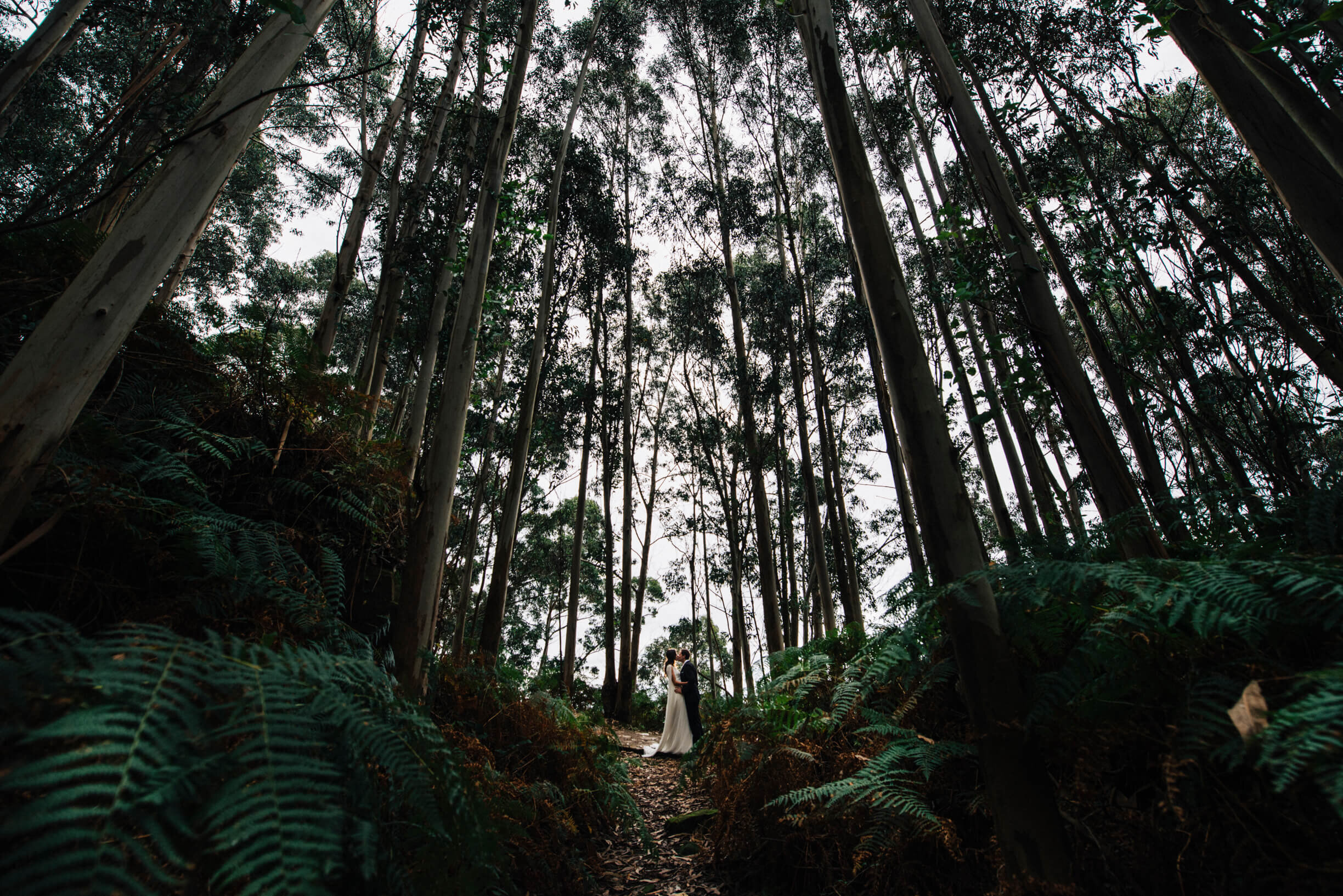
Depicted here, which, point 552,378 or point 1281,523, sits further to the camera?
point 552,378

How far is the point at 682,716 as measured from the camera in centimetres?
683

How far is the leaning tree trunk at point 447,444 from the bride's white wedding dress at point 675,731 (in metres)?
4.69

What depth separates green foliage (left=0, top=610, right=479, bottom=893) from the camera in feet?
2.13

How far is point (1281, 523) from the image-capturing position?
1.64 metres

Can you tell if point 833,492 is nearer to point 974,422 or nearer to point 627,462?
point 974,422

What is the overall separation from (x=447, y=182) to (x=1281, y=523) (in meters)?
8.00

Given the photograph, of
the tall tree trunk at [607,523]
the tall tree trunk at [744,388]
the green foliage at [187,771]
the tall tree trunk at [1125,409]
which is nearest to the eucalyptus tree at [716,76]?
the tall tree trunk at [744,388]

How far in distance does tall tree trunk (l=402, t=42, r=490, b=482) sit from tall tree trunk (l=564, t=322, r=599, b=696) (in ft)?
17.0

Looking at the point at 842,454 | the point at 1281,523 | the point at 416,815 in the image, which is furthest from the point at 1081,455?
the point at 842,454

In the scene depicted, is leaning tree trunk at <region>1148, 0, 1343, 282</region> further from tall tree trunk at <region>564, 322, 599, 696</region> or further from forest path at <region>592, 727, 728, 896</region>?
tall tree trunk at <region>564, 322, 599, 696</region>

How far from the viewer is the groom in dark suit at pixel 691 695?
22.0 ft

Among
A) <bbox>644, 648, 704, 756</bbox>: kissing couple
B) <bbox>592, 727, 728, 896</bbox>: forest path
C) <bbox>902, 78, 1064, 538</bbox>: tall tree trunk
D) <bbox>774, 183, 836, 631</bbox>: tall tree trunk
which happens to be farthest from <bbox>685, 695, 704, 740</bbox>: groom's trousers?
<bbox>902, 78, 1064, 538</bbox>: tall tree trunk

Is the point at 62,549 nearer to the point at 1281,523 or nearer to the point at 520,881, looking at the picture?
the point at 520,881

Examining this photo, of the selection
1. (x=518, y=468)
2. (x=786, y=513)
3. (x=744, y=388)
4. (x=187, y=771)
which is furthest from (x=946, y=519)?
(x=786, y=513)
